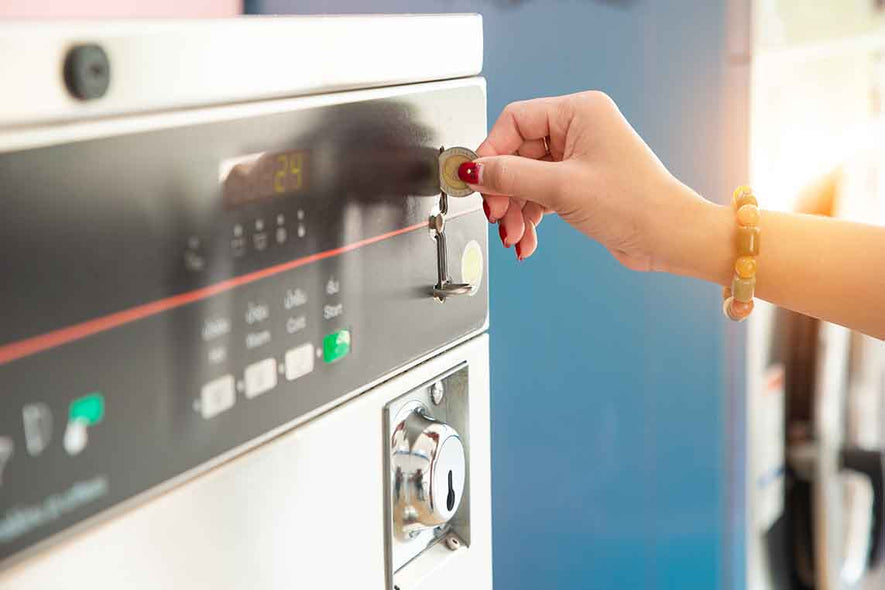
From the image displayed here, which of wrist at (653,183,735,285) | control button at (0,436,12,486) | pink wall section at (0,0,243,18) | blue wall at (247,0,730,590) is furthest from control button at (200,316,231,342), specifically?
blue wall at (247,0,730,590)

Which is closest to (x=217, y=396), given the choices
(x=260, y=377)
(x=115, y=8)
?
(x=260, y=377)

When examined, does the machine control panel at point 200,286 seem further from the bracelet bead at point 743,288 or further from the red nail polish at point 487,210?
the bracelet bead at point 743,288

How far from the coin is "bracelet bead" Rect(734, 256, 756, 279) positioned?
0.67ft

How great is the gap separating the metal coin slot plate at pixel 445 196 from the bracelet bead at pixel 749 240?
0.66 feet

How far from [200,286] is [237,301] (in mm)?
26

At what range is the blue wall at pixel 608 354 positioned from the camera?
4.09 ft

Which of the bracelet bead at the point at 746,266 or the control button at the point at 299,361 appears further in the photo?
the bracelet bead at the point at 746,266

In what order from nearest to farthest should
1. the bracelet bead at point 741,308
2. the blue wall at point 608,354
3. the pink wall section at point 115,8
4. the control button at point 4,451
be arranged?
the control button at point 4,451
the bracelet bead at point 741,308
the pink wall section at point 115,8
the blue wall at point 608,354

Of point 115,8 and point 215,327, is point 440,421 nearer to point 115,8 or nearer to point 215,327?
point 215,327

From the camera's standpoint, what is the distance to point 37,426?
16.6 inches

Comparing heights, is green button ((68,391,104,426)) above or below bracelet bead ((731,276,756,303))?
above

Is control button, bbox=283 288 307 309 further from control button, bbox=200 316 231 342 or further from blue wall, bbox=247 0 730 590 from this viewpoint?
blue wall, bbox=247 0 730 590

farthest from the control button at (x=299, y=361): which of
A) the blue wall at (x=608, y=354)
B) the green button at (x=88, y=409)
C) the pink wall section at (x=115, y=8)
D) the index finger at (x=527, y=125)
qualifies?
the blue wall at (x=608, y=354)

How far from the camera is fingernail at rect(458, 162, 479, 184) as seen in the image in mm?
669
